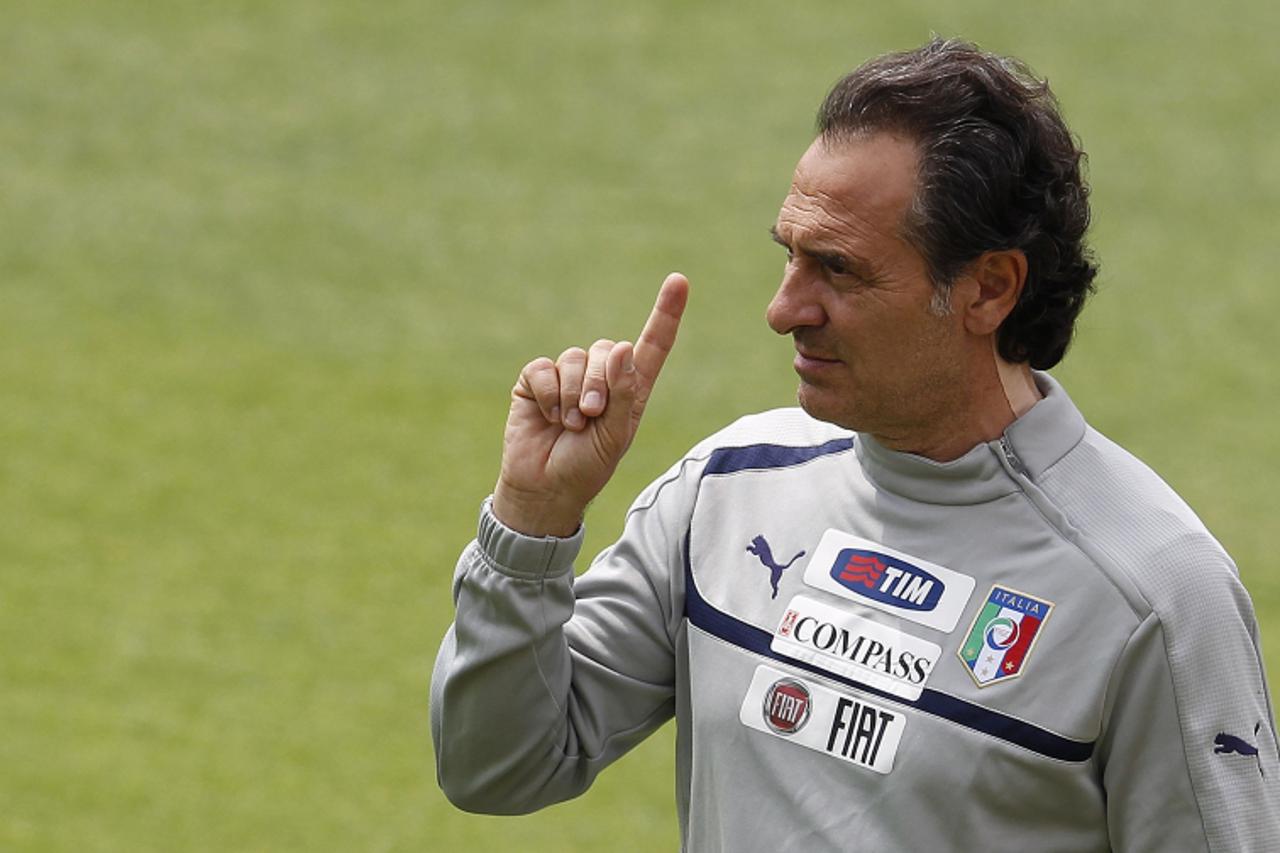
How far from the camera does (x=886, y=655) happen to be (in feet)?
9.21

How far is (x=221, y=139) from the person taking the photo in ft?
32.5

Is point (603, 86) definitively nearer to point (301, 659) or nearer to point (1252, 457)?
point (1252, 457)

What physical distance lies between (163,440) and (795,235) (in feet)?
17.8

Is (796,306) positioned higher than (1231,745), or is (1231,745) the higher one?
(796,306)

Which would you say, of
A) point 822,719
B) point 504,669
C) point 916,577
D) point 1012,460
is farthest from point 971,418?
point 504,669

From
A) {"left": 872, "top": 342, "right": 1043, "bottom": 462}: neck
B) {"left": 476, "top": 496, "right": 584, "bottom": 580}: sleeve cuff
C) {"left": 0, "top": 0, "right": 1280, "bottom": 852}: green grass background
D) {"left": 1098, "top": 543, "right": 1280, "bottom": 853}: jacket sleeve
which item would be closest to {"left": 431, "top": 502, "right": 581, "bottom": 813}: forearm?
{"left": 476, "top": 496, "right": 584, "bottom": 580}: sleeve cuff

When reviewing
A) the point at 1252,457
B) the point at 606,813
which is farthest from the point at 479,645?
the point at 1252,457

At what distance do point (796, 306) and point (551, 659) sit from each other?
1.83 feet

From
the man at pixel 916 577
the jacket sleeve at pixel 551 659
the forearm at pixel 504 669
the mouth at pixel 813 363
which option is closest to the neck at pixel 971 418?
the man at pixel 916 577

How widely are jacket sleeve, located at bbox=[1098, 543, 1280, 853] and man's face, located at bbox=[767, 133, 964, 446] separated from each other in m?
0.41

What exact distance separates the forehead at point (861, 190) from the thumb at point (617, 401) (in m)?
0.28

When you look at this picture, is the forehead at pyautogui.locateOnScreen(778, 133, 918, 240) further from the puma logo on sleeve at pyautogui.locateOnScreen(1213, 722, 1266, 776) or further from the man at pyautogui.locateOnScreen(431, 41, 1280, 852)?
the puma logo on sleeve at pyautogui.locateOnScreen(1213, 722, 1266, 776)

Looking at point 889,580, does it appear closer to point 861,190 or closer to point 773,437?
point 773,437

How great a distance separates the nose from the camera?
278 centimetres
